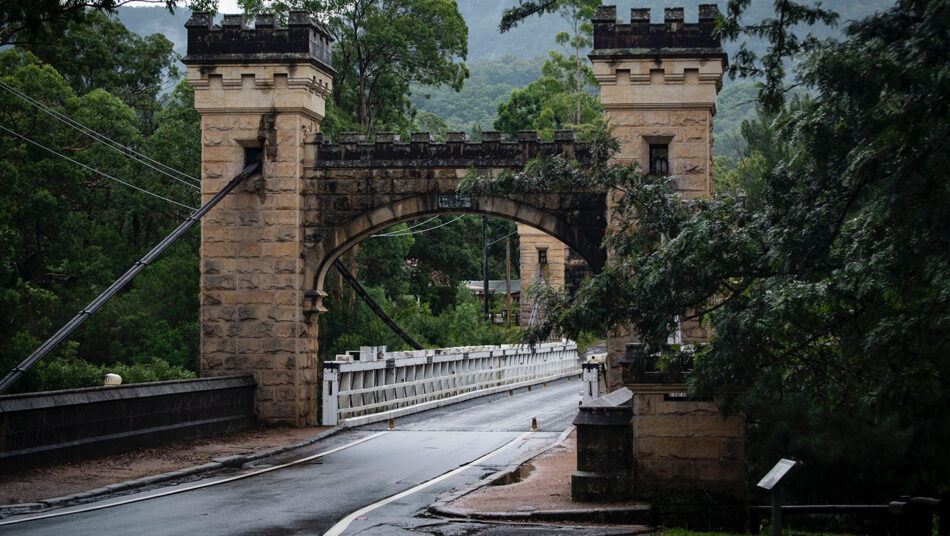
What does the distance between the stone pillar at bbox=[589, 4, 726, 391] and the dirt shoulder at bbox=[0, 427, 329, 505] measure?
633 centimetres

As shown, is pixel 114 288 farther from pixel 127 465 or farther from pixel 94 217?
pixel 94 217

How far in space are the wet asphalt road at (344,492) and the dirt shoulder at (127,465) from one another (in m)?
0.68

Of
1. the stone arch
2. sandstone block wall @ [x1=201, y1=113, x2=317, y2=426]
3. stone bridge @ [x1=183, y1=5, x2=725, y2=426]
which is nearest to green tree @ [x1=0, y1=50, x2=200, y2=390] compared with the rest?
sandstone block wall @ [x1=201, y1=113, x2=317, y2=426]

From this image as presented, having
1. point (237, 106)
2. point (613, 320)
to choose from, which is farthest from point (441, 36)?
point (613, 320)

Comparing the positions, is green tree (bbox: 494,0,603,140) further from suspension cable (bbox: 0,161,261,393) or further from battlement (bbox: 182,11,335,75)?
suspension cable (bbox: 0,161,261,393)

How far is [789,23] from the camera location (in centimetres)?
888

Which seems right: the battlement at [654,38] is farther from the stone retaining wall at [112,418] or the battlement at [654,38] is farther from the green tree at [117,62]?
the green tree at [117,62]

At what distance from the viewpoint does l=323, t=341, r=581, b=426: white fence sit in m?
21.0

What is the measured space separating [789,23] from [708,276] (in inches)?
92.1

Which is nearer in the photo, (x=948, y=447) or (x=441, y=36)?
(x=948, y=447)

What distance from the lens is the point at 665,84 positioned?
61.8ft

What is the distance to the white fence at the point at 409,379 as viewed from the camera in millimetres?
20969

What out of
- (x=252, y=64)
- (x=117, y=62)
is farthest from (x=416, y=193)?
(x=117, y=62)

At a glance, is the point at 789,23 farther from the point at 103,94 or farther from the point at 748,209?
the point at 103,94
